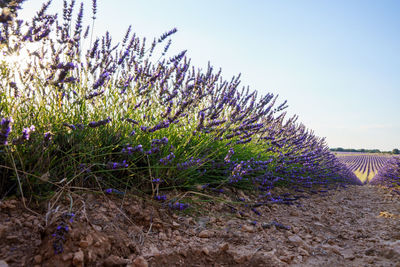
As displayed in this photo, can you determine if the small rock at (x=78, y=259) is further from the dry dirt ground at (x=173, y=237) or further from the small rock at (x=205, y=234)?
the small rock at (x=205, y=234)

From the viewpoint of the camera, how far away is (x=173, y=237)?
1.87 metres

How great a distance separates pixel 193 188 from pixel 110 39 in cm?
158

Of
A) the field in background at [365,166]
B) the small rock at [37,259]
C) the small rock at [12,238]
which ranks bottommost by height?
the small rock at [37,259]

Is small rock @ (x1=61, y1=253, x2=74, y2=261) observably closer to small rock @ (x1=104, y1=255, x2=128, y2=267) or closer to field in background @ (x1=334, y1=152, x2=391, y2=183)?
small rock @ (x1=104, y1=255, x2=128, y2=267)

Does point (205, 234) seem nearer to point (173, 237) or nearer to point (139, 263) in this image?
point (173, 237)

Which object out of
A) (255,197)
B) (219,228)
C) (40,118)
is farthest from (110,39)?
(255,197)

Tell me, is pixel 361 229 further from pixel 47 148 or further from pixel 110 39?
pixel 110 39

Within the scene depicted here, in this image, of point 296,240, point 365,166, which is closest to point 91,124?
point 296,240

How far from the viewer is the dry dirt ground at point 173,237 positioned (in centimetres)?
135

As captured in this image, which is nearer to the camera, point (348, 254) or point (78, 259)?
point (78, 259)

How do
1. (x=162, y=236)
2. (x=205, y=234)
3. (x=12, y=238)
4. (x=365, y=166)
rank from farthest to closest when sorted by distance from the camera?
(x=365, y=166) → (x=205, y=234) → (x=162, y=236) → (x=12, y=238)

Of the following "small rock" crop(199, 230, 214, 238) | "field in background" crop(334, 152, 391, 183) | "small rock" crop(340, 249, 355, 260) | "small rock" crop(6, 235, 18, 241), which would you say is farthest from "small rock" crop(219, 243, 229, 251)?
"field in background" crop(334, 152, 391, 183)

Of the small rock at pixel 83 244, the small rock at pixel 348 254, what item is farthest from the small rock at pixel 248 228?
the small rock at pixel 83 244

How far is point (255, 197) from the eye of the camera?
126 inches
